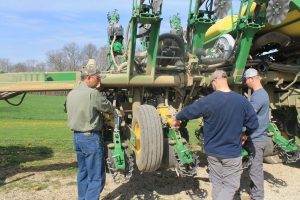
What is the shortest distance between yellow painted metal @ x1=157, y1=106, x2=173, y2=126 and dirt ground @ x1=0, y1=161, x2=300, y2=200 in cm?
109

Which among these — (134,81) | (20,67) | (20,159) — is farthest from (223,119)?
(20,67)

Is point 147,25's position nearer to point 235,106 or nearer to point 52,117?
point 235,106

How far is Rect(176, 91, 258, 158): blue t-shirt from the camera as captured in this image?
4.31 m

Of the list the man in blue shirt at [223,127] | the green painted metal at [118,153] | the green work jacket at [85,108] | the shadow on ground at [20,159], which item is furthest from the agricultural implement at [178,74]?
the shadow on ground at [20,159]

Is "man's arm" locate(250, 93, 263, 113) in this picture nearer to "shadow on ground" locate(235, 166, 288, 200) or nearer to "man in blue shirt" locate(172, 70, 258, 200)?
"man in blue shirt" locate(172, 70, 258, 200)

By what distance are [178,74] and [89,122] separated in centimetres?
164

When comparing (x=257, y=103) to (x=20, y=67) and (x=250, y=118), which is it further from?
(x=20, y=67)

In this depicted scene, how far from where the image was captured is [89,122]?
5082 mm

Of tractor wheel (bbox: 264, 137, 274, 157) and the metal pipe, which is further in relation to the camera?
tractor wheel (bbox: 264, 137, 274, 157)

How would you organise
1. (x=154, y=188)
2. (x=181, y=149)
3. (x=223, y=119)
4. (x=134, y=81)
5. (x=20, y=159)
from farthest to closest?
(x=20, y=159) → (x=154, y=188) → (x=134, y=81) → (x=181, y=149) → (x=223, y=119)

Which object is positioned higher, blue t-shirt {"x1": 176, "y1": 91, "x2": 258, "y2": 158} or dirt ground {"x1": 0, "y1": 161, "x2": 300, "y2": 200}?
blue t-shirt {"x1": 176, "y1": 91, "x2": 258, "y2": 158}

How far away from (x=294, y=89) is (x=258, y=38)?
3.47ft

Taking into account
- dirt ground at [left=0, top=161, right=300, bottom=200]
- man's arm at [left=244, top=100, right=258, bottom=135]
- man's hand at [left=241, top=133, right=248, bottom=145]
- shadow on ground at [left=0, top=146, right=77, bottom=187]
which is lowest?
shadow on ground at [left=0, top=146, right=77, bottom=187]

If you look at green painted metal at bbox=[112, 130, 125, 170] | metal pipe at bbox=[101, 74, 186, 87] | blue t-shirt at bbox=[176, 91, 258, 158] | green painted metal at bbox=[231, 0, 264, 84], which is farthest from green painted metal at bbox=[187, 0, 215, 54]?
blue t-shirt at bbox=[176, 91, 258, 158]
